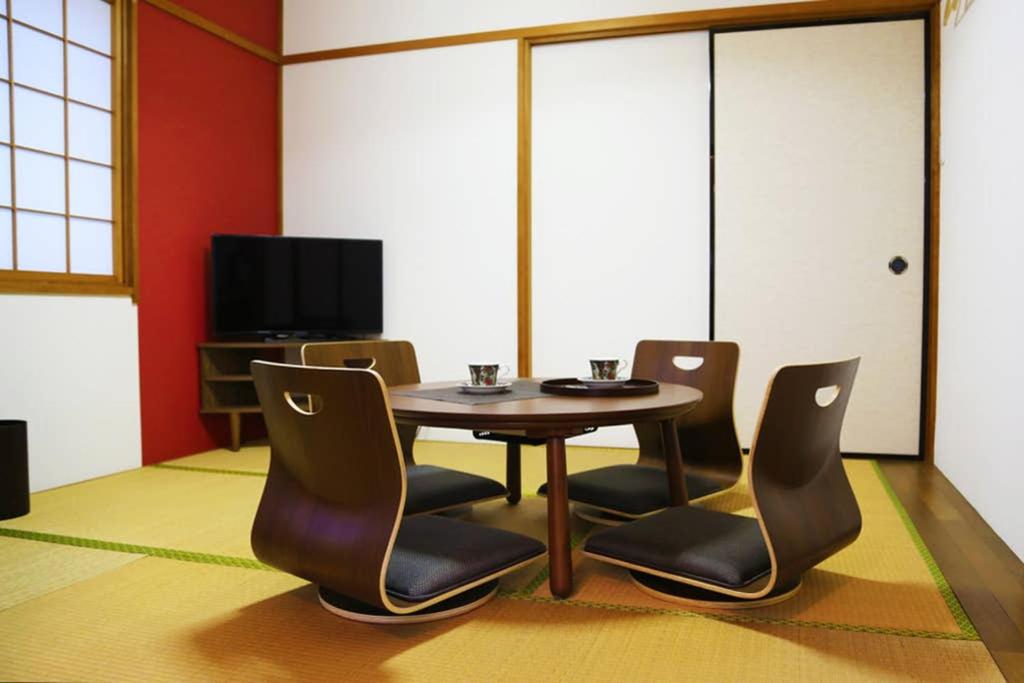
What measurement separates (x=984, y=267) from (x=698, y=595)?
75.6 inches

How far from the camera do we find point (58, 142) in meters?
3.66

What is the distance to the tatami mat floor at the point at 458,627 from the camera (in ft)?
5.53

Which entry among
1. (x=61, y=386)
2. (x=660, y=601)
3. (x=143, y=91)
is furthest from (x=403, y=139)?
(x=660, y=601)

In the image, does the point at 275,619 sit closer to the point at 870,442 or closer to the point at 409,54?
the point at 870,442

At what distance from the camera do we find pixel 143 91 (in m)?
4.03

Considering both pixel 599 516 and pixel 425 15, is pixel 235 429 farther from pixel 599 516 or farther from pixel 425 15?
pixel 425 15

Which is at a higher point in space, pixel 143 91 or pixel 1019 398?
pixel 143 91

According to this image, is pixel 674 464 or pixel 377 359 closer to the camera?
pixel 674 464

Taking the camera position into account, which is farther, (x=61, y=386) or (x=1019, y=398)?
(x=61, y=386)

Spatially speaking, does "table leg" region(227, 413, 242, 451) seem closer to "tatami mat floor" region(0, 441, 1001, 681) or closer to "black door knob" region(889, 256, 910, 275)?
"tatami mat floor" region(0, 441, 1001, 681)

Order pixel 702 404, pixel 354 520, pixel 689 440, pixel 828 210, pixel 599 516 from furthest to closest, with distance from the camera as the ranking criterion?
pixel 828 210 < pixel 689 440 < pixel 702 404 < pixel 599 516 < pixel 354 520

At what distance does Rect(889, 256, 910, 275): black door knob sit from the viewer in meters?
4.10

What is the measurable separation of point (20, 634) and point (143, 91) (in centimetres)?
302

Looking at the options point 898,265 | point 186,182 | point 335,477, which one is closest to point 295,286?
point 186,182
